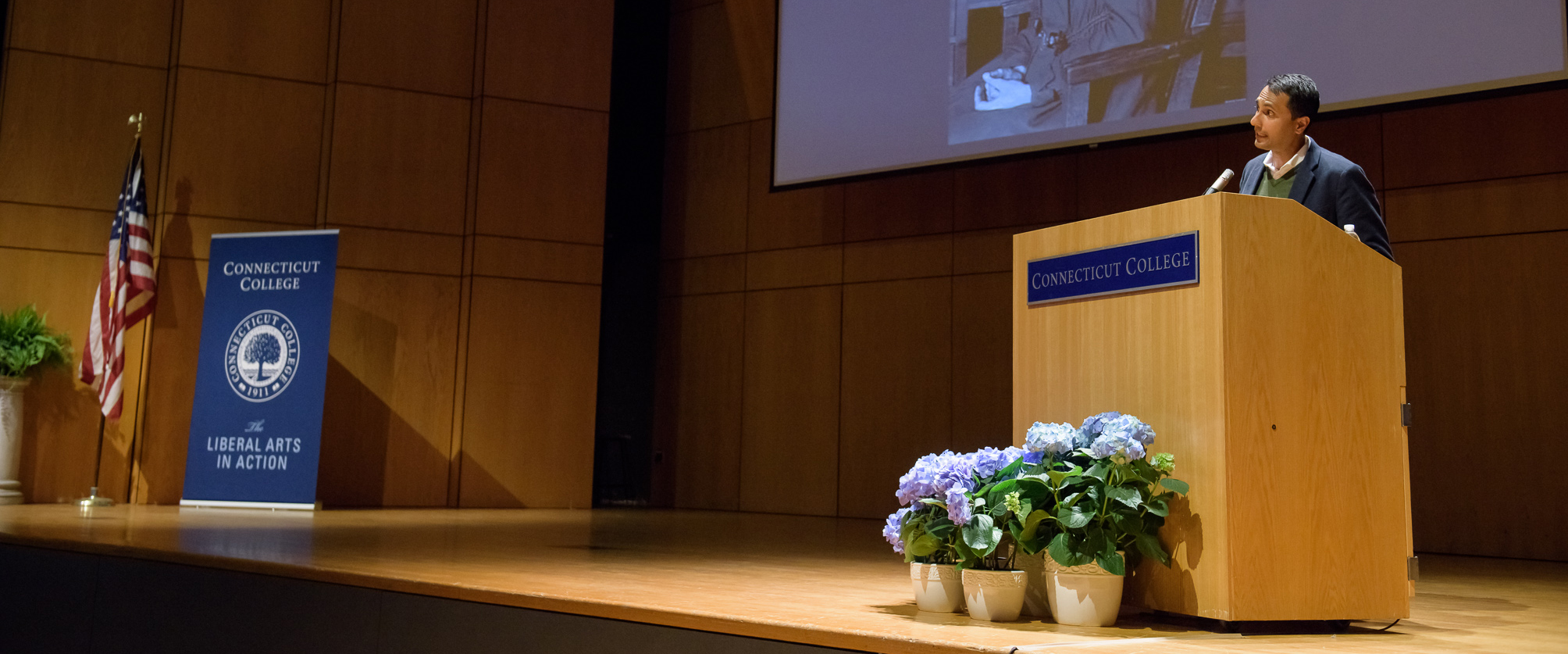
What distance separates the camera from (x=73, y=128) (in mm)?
6230

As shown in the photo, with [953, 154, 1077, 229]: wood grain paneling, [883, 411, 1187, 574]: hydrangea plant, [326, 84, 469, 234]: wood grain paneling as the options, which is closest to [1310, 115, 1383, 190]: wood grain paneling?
[953, 154, 1077, 229]: wood grain paneling

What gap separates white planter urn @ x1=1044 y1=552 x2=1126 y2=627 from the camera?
2109 mm

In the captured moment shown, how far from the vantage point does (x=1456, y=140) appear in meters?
4.97

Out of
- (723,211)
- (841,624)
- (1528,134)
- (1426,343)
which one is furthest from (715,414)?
(841,624)

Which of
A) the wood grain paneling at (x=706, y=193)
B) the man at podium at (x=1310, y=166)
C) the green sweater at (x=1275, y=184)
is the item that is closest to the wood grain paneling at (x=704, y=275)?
the wood grain paneling at (x=706, y=193)

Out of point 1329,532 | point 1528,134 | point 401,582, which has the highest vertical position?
point 1528,134

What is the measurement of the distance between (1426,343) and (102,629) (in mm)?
4883

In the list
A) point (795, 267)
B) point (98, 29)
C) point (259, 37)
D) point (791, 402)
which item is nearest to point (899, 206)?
point (795, 267)

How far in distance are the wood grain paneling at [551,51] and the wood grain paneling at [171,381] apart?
1.91 meters

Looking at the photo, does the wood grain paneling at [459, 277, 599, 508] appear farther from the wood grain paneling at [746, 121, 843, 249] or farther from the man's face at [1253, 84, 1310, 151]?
the man's face at [1253, 84, 1310, 151]

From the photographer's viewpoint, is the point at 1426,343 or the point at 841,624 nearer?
the point at 841,624

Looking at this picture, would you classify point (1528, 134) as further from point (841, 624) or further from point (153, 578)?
point (153, 578)

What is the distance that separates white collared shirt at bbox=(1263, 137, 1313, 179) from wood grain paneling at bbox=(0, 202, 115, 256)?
574cm

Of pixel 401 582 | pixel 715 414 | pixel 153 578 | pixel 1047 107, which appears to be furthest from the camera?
pixel 715 414
